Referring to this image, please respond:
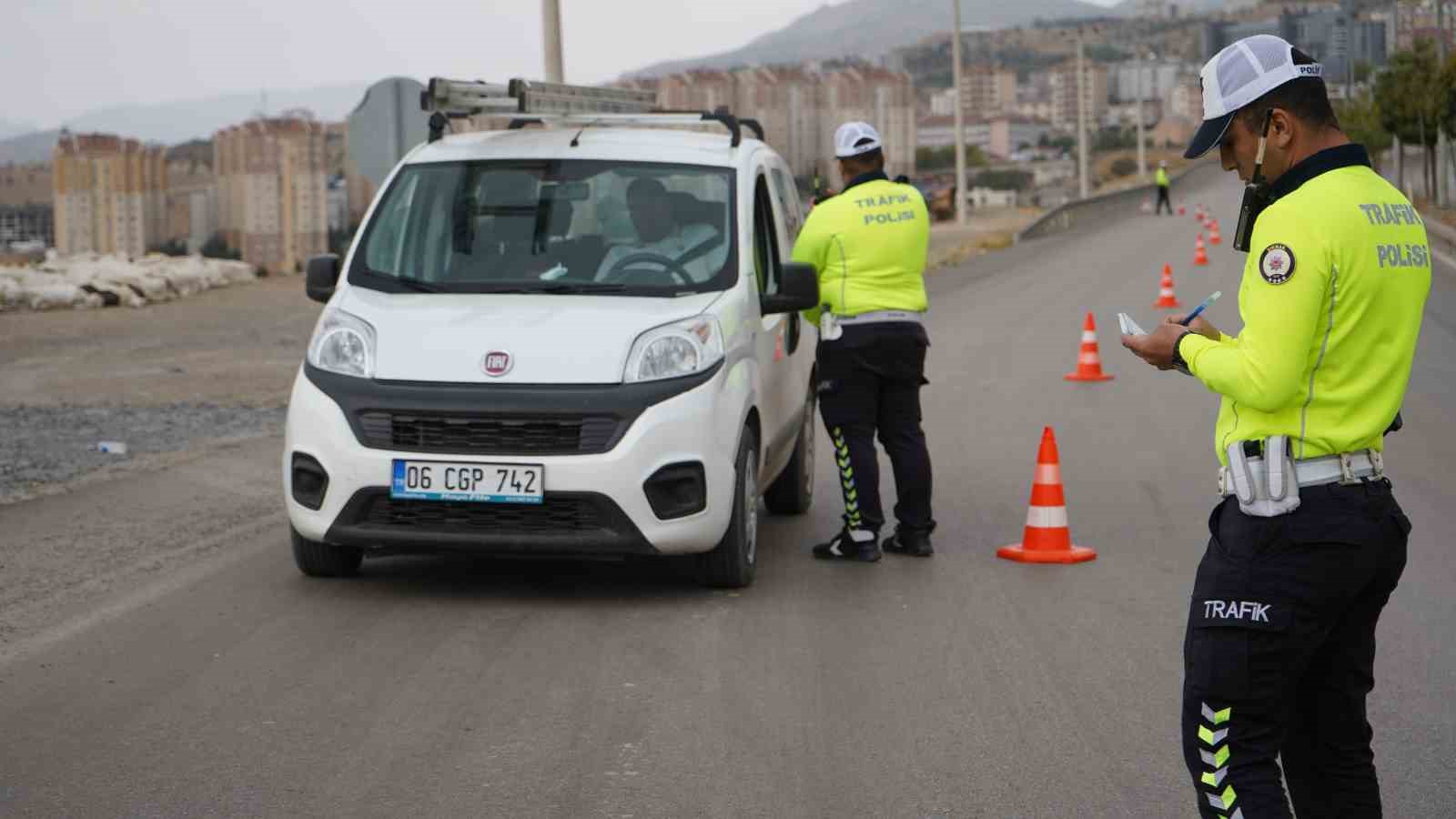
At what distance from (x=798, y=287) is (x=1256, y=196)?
4783 mm

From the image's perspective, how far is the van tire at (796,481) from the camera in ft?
34.3

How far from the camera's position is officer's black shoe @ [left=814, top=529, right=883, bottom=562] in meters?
9.03

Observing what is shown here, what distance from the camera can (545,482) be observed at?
7.65m

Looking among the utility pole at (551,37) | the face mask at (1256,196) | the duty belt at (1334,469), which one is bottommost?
the duty belt at (1334,469)

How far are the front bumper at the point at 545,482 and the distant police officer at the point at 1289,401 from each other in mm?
3997

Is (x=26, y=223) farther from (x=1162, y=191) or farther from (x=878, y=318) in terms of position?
(x=878, y=318)

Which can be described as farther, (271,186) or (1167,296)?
(271,186)

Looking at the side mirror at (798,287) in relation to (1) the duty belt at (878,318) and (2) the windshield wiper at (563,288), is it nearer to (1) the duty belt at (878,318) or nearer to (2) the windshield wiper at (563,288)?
(1) the duty belt at (878,318)

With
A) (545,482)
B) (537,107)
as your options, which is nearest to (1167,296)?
(537,107)

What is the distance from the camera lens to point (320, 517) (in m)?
7.92

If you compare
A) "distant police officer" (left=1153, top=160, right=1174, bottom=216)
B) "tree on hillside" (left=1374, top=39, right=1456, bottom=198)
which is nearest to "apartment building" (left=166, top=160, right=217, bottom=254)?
"distant police officer" (left=1153, top=160, right=1174, bottom=216)

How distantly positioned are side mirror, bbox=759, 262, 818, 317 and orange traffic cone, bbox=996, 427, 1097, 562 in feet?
4.44

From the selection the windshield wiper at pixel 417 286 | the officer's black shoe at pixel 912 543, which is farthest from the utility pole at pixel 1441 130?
the windshield wiper at pixel 417 286

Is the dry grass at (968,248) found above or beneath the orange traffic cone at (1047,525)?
beneath
